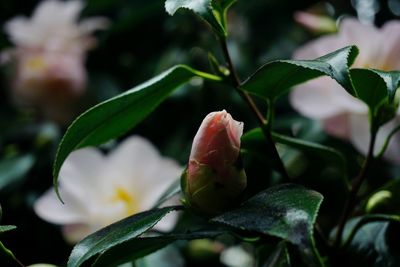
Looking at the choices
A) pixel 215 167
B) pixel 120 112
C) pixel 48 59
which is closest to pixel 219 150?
pixel 215 167

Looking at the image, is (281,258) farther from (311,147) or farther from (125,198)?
(125,198)

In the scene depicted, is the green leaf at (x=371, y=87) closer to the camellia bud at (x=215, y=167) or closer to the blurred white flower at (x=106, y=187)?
the camellia bud at (x=215, y=167)

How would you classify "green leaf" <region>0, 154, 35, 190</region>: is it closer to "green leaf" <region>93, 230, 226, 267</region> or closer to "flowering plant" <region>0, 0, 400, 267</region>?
"flowering plant" <region>0, 0, 400, 267</region>

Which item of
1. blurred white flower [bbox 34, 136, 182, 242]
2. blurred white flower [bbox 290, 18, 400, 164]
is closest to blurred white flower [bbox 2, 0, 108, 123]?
blurred white flower [bbox 34, 136, 182, 242]

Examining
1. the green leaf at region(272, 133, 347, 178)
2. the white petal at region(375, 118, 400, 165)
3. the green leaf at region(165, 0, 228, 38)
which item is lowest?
the white petal at region(375, 118, 400, 165)

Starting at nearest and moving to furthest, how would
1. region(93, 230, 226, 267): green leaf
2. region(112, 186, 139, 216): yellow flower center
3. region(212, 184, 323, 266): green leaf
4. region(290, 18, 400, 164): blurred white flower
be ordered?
region(212, 184, 323, 266): green leaf, region(93, 230, 226, 267): green leaf, region(290, 18, 400, 164): blurred white flower, region(112, 186, 139, 216): yellow flower center

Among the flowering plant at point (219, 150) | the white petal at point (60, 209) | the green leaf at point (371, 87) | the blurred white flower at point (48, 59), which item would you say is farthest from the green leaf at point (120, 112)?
the blurred white flower at point (48, 59)

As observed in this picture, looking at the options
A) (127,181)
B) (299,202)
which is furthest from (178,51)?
(299,202)
